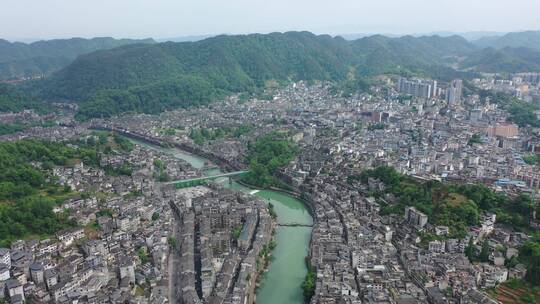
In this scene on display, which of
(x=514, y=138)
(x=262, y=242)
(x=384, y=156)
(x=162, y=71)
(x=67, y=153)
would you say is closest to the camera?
(x=262, y=242)

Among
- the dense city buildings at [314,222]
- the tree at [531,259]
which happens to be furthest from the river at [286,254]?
the tree at [531,259]

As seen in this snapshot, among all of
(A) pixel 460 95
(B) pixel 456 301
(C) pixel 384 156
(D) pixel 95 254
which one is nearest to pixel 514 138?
(C) pixel 384 156

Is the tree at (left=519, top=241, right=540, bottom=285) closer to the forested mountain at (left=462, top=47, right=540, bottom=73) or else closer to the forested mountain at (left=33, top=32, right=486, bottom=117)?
the forested mountain at (left=33, top=32, right=486, bottom=117)

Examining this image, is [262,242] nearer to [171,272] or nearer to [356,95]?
[171,272]

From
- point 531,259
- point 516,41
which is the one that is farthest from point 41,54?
point 516,41

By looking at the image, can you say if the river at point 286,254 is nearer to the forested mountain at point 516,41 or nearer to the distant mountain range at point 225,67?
the distant mountain range at point 225,67

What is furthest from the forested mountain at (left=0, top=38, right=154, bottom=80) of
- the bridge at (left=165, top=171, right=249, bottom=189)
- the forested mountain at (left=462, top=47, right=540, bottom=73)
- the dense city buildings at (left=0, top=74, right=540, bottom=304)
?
the forested mountain at (left=462, top=47, right=540, bottom=73)
